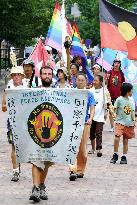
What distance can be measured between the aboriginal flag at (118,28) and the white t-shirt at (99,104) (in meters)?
1.11

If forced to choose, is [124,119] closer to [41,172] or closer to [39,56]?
[41,172]

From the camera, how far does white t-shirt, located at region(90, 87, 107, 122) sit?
13.6 metres

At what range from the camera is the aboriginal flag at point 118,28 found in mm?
12469

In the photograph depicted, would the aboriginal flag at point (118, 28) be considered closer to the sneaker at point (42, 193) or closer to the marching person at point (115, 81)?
the sneaker at point (42, 193)

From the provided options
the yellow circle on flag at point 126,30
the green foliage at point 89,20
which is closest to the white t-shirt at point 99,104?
the yellow circle on flag at point 126,30

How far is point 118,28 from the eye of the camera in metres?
12.6

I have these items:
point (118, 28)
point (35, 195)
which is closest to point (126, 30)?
point (118, 28)

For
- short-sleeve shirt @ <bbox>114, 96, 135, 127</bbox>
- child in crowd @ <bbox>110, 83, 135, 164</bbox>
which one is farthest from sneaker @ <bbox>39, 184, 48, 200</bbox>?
short-sleeve shirt @ <bbox>114, 96, 135, 127</bbox>

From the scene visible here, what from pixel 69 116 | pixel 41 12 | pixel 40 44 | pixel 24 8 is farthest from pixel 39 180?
pixel 41 12

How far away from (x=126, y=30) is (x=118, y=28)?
16 cm

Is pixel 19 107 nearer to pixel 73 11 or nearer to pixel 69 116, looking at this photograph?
pixel 69 116

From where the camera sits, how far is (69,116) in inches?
354

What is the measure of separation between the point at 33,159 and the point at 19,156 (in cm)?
20

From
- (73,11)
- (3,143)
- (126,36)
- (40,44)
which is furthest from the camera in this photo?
(73,11)
